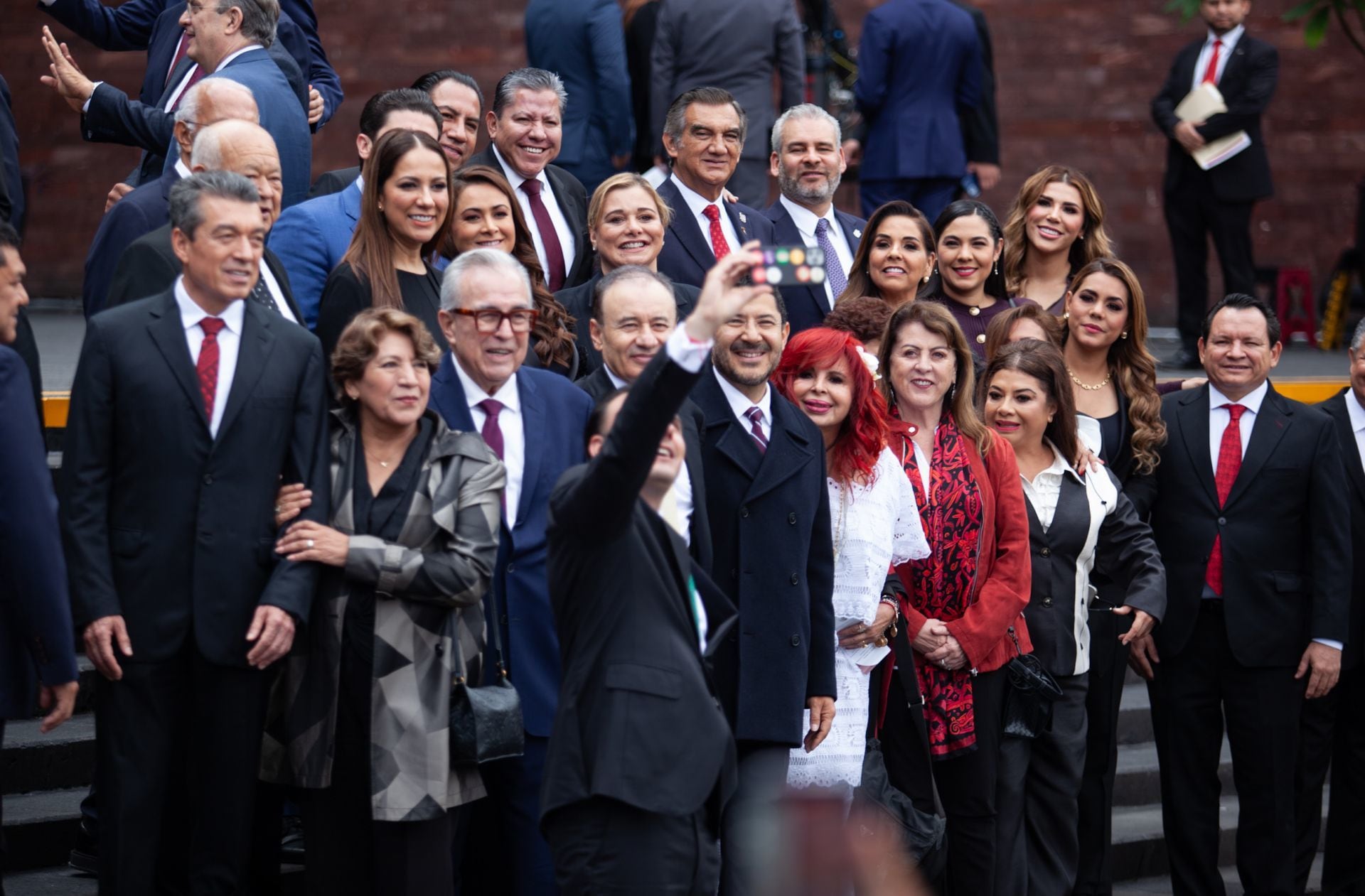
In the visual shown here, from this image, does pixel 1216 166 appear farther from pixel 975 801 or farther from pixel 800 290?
pixel 975 801

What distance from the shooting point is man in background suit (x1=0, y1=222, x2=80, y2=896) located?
4590 millimetres

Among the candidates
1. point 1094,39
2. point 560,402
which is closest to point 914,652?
point 560,402

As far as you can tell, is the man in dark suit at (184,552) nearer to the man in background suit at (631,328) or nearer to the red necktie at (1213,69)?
the man in background suit at (631,328)

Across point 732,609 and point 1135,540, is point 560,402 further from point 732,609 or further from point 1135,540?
point 1135,540

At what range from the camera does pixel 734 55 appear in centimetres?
909

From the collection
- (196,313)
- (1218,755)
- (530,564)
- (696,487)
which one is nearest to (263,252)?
(196,313)

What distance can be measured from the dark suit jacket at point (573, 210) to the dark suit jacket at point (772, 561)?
1652 millimetres

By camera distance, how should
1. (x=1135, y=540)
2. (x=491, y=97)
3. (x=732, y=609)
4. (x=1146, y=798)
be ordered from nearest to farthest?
(x=732, y=609) → (x=1135, y=540) → (x=1146, y=798) → (x=491, y=97)

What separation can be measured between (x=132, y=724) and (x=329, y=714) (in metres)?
0.49

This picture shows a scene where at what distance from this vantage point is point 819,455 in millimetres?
5363

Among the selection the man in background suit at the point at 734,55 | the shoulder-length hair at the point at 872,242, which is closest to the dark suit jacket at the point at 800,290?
the shoulder-length hair at the point at 872,242

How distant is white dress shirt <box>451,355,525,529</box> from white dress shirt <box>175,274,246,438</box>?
0.64 m

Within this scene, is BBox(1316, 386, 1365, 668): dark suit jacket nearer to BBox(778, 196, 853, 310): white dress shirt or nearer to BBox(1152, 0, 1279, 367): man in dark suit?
BBox(778, 196, 853, 310): white dress shirt

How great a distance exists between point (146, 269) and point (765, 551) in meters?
1.87
